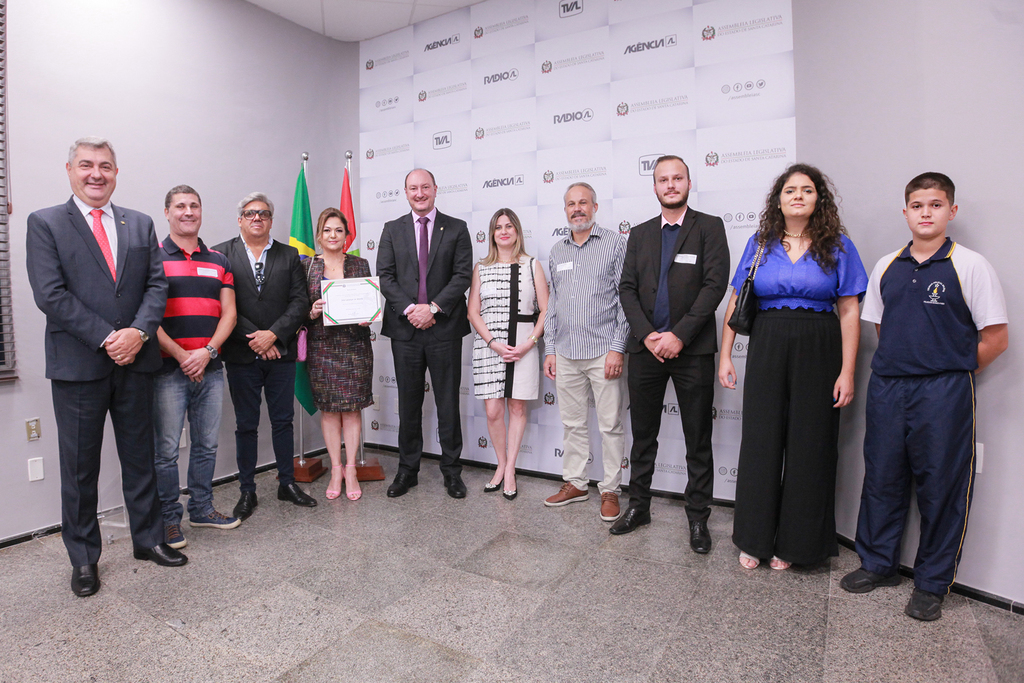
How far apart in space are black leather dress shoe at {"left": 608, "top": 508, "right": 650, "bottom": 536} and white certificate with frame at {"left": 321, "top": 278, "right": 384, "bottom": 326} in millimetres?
1845

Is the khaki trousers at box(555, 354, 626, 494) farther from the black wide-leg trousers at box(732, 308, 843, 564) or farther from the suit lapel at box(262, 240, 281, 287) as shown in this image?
the suit lapel at box(262, 240, 281, 287)

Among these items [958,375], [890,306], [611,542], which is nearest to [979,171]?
[890,306]

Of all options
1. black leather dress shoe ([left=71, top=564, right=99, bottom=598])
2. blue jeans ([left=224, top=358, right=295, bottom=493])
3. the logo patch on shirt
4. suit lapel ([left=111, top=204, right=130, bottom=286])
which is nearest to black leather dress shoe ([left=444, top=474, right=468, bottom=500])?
blue jeans ([left=224, top=358, right=295, bottom=493])

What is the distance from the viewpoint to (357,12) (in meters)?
4.29

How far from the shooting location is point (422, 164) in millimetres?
4539

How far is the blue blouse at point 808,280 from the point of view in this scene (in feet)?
7.81

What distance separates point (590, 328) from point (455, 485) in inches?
53.4

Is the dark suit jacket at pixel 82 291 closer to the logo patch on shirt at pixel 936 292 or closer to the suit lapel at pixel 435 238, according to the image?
the suit lapel at pixel 435 238

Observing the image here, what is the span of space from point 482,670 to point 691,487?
144cm

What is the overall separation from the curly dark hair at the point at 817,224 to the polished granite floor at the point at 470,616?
1424 mm

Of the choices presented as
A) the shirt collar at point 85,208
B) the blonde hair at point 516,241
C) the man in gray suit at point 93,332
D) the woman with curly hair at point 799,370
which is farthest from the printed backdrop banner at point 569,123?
the shirt collar at point 85,208

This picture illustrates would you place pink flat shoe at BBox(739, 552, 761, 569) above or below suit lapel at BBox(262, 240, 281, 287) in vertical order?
below

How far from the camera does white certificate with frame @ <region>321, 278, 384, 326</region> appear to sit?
3379 mm

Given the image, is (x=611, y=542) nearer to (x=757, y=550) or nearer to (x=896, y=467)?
(x=757, y=550)
